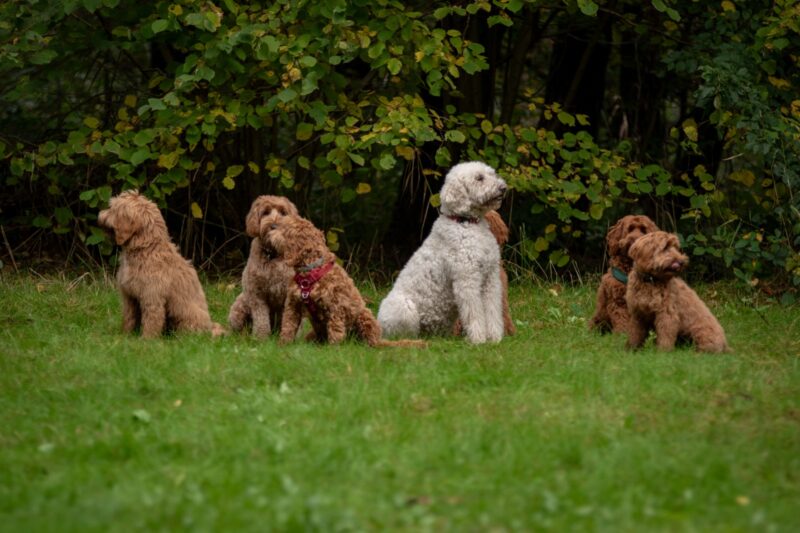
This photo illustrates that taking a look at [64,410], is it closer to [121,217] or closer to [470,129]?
[121,217]

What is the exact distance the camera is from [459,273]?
29.7 ft

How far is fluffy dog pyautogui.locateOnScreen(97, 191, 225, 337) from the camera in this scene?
8758 millimetres

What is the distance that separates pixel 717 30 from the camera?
12.3 m

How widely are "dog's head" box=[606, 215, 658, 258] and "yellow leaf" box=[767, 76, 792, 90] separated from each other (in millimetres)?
3766

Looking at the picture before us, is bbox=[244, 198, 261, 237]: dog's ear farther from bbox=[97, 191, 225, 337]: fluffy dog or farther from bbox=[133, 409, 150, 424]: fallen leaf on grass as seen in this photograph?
bbox=[133, 409, 150, 424]: fallen leaf on grass

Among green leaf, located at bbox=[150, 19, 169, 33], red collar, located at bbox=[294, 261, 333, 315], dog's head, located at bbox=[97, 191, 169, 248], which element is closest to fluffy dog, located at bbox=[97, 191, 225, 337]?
dog's head, located at bbox=[97, 191, 169, 248]

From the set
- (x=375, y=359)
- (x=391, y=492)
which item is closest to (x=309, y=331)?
(x=375, y=359)

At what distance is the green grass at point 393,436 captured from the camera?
500 cm

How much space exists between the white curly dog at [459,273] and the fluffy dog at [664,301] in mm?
1241

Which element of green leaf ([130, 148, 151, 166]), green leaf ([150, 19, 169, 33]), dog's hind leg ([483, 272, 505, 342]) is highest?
green leaf ([150, 19, 169, 33])

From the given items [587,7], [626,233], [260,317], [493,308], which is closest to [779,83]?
[587,7]

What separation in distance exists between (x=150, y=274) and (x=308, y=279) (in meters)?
1.35

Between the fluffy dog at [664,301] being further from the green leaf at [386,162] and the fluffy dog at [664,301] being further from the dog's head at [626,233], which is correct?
the green leaf at [386,162]

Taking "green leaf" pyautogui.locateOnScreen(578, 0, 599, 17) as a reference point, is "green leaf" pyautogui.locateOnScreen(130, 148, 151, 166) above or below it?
below
